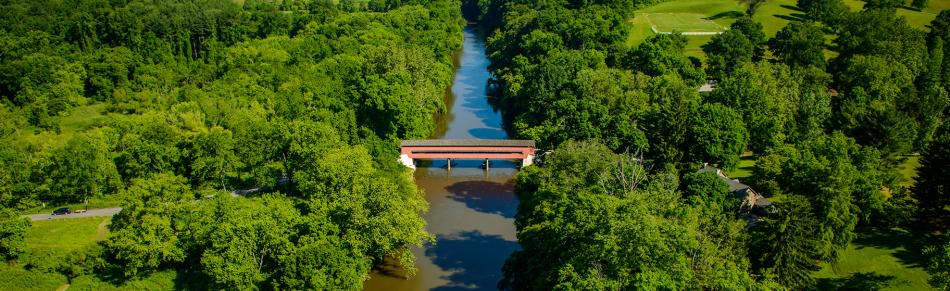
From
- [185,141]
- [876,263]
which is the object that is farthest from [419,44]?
[876,263]

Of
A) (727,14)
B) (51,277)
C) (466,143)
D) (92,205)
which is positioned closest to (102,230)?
(92,205)

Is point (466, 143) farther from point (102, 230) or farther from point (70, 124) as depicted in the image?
point (70, 124)

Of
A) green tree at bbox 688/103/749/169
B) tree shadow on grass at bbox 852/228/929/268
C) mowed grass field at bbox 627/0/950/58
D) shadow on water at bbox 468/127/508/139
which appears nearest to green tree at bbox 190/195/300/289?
green tree at bbox 688/103/749/169

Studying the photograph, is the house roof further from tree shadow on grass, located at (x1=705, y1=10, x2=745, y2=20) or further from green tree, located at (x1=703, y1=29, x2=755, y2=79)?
tree shadow on grass, located at (x1=705, y1=10, x2=745, y2=20)

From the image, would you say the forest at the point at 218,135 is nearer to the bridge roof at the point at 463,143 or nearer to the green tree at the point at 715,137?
the bridge roof at the point at 463,143

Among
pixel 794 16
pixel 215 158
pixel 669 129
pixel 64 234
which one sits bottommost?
pixel 64 234
